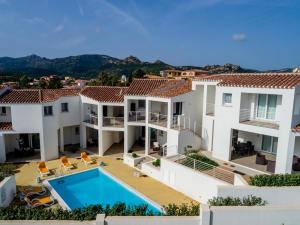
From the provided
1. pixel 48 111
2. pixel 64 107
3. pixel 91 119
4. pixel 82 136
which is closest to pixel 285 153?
pixel 91 119

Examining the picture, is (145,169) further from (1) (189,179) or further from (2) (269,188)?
(2) (269,188)

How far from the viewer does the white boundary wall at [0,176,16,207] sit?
1656cm

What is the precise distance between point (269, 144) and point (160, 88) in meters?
13.6

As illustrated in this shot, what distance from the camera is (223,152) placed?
22.9 meters

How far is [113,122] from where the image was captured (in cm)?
3012

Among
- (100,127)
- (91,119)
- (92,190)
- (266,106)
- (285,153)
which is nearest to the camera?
(285,153)

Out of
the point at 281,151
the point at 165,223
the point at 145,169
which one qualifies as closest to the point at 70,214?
the point at 165,223

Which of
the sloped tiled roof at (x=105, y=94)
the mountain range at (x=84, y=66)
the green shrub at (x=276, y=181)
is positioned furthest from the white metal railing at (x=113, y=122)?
the mountain range at (x=84, y=66)

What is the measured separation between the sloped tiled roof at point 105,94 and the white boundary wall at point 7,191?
13100 millimetres

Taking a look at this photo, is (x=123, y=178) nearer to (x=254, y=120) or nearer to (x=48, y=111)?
(x=48, y=111)

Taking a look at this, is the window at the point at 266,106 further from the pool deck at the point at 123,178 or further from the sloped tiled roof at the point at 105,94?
the sloped tiled roof at the point at 105,94

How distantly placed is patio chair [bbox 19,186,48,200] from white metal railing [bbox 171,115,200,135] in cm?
1380

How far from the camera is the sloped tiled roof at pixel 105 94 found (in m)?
29.0

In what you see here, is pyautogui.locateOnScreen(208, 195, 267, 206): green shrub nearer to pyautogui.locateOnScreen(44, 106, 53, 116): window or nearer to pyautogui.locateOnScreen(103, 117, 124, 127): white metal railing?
pyautogui.locateOnScreen(103, 117, 124, 127): white metal railing
